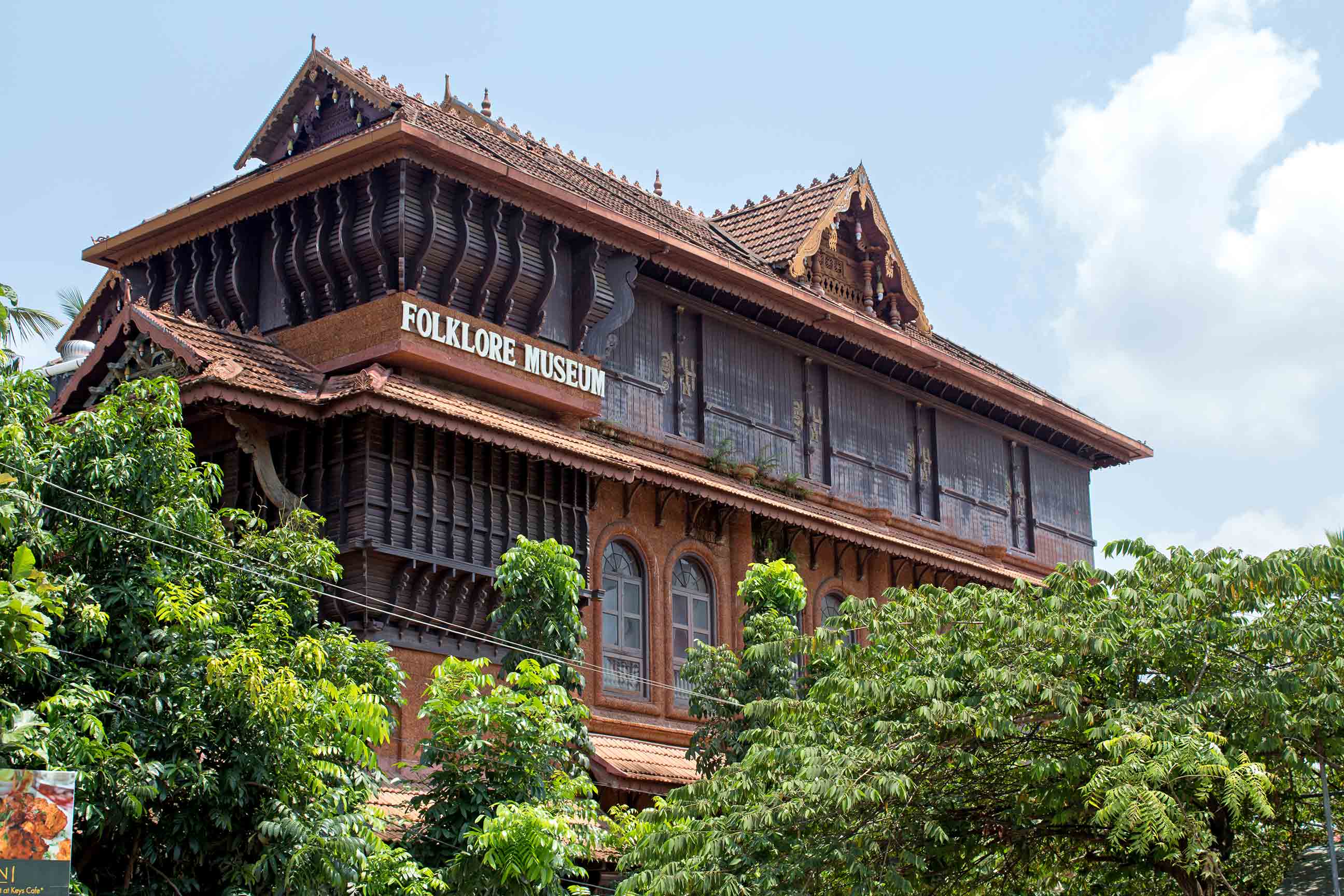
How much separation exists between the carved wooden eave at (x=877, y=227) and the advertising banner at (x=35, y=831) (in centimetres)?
1651

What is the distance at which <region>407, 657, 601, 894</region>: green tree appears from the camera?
14.4 metres

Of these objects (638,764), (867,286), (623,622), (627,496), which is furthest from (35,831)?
(867,286)

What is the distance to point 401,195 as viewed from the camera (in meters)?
19.8

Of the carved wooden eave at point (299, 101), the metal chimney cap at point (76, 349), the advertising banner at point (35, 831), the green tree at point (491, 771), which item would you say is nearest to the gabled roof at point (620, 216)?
the carved wooden eave at point (299, 101)

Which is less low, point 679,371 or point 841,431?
point 679,371

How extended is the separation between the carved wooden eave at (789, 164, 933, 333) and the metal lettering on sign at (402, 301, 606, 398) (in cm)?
620

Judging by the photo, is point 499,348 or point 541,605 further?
point 499,348

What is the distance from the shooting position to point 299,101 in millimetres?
22391

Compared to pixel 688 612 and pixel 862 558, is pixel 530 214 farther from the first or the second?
pixel 862 558

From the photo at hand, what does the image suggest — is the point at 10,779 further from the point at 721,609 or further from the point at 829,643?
the point at 721,609

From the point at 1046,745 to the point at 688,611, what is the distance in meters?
8.38

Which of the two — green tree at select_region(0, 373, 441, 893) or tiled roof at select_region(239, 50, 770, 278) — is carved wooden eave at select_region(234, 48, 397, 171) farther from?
green tree at select_region(0, 373, 441, 893)

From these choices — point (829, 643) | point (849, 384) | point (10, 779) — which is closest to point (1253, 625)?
Result: point (829, 643)

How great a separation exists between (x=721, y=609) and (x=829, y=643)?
6.93 meters
